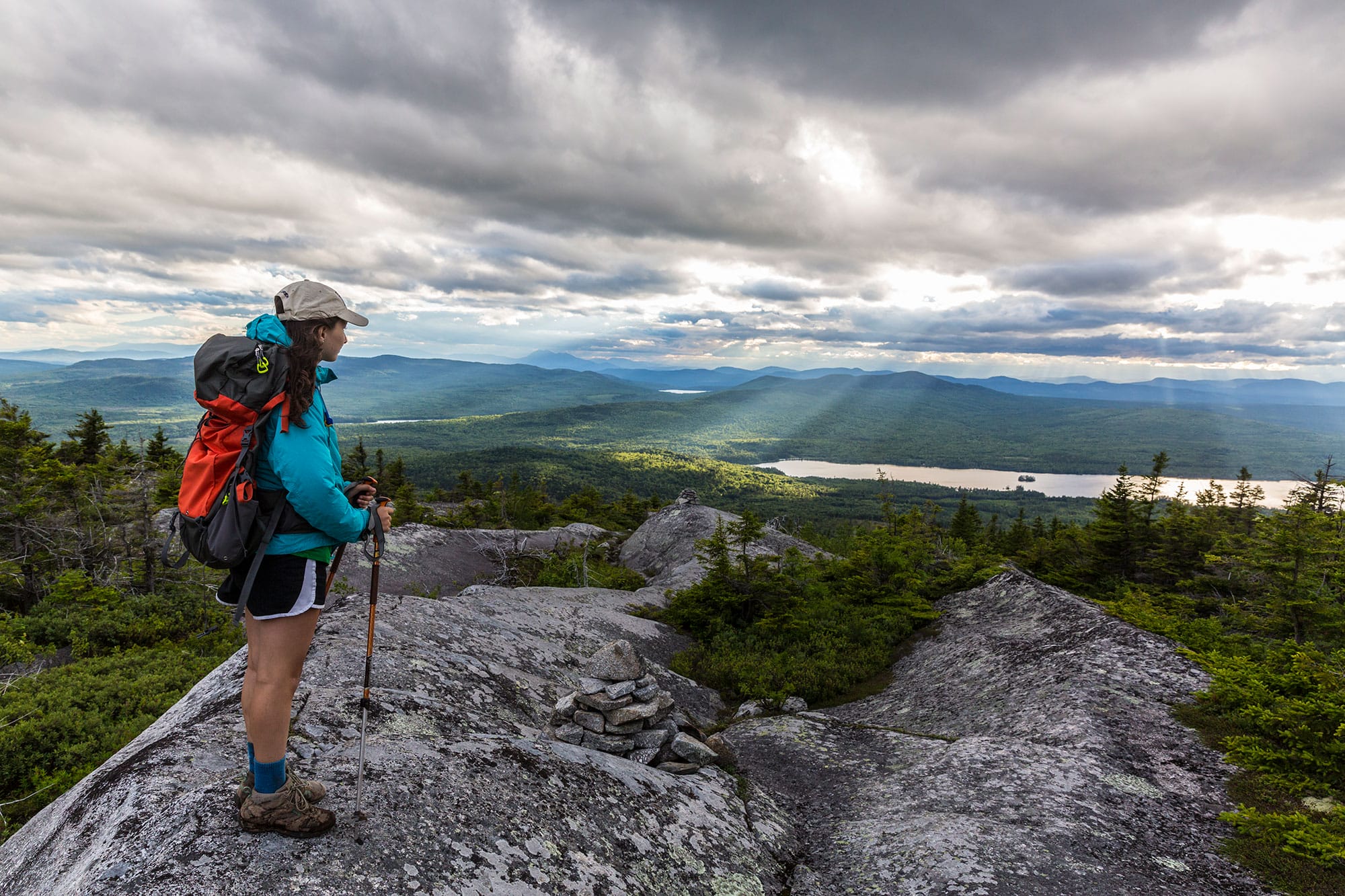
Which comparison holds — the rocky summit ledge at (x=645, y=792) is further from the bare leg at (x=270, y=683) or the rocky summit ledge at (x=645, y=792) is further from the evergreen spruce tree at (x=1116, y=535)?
the evergreen spruce tree at (x=1116, y=535)

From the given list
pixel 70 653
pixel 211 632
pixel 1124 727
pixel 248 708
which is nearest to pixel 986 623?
pixel 1124 727

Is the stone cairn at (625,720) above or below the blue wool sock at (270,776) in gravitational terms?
below

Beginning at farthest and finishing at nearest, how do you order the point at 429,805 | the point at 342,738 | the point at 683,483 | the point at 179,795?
the point at 683,483 → the point at 342,738 → the point at 429,805 → the point at 179,795

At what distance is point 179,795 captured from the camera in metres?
4.01

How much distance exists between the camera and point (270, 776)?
3.70 metres

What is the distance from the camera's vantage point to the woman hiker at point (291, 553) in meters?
3.54

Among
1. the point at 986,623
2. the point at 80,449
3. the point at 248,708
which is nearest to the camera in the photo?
the point at 248,708

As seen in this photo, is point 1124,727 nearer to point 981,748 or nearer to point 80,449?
point 981,748

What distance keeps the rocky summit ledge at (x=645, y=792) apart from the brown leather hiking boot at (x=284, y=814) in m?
0.08

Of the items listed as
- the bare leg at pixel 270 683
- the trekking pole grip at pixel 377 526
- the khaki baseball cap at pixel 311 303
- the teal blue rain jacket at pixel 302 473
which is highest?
the khaki baseball cap at pixel 311 303

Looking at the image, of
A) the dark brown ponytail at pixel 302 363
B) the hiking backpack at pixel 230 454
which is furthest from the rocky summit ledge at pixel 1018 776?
the dark brown ponytail at pixel 302 363

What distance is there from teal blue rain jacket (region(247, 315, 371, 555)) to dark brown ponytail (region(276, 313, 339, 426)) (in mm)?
45

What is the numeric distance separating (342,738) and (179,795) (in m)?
1.32

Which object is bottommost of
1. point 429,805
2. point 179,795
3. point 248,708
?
point 429,805
